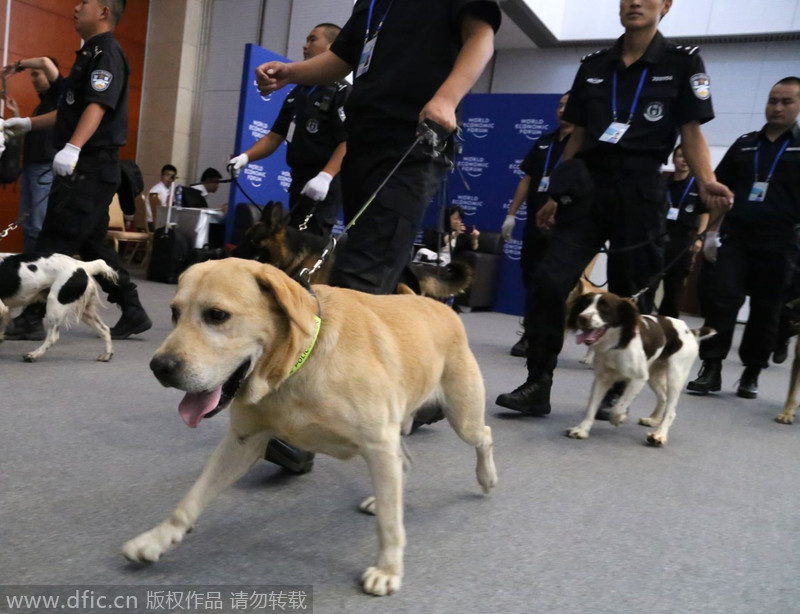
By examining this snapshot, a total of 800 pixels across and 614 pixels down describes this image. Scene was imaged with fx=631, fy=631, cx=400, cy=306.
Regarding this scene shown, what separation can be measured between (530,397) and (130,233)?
23.5 feet

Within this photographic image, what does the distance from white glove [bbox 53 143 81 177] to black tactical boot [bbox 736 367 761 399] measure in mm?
4665

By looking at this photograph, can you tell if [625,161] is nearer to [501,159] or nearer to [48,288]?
[48,288]

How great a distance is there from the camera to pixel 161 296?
6496 mm

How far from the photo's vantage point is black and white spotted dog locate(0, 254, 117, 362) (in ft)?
11.3

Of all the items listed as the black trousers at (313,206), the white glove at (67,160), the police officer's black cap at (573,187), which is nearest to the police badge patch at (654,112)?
the police officer's black cap at (573,187)

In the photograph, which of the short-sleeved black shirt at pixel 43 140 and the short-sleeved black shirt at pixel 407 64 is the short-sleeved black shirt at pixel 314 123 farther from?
the short-sleeved black shirt at pixel 43 140

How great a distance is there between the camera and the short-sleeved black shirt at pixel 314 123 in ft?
12.2

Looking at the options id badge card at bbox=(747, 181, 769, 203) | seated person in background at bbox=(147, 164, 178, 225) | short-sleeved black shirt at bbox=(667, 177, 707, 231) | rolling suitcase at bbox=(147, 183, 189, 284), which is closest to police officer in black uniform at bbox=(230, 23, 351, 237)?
id badge card at bbox=(747, 181, 769, 203)

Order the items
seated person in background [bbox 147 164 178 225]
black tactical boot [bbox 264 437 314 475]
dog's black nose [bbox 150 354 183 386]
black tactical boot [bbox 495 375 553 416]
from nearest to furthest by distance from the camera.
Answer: dog's black nose [bbox 150 354 183 386], black tactical boot [bbox 264 437 314 475], black tactical boot [bbox 495 375 553 416], seated person in background [bbox 147 164 178 225]

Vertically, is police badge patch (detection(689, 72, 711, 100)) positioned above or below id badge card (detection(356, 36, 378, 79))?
above

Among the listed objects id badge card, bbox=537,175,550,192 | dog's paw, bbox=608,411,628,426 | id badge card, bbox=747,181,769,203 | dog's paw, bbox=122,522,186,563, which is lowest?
dog's paw, bbox=608,411,628,426

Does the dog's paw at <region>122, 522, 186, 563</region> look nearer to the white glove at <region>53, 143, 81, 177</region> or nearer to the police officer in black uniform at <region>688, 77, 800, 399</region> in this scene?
the white glove at <region>53, 143, 81, 177</region>

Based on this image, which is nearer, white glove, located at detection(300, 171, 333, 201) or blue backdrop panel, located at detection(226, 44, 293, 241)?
white glove, located at detection(300, 171, 333, 201)

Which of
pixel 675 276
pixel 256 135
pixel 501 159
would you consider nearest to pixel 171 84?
pixel 256 135
